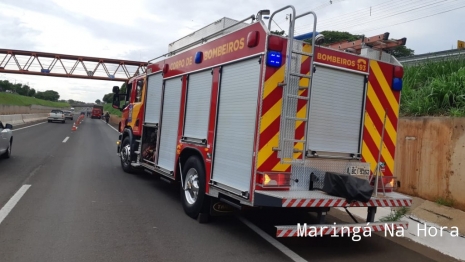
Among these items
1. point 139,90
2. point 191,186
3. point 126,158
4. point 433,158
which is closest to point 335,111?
point 191,186

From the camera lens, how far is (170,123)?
827cm

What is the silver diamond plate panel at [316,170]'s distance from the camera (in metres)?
5.56

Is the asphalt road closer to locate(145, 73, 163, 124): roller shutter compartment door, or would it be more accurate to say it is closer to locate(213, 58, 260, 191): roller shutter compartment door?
Result: locate(213, 58, 260, 191): roller shutter compartment door

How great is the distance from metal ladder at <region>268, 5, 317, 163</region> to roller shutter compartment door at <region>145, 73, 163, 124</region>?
13.8 ft

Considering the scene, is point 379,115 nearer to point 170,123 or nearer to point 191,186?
point 191,186

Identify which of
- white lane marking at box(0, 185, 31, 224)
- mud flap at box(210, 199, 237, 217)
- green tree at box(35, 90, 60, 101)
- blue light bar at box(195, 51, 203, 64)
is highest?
green tree at box(35, 90, 60, 101)

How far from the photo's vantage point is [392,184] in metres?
6.35

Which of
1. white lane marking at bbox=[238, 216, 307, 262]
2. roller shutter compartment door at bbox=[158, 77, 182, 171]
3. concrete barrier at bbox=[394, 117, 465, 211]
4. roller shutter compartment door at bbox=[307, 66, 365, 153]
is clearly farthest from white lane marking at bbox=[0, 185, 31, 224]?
concrete barrier at bbox=[394, 117, 465, 211]

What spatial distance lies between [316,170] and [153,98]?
501 cm

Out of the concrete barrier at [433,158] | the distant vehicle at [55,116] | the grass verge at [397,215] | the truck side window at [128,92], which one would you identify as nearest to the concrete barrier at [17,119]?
the distant vehicle at [55,116]

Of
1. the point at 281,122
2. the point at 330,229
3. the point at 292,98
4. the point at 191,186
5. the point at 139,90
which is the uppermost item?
the point at 139,90

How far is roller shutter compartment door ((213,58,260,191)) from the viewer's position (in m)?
5.52

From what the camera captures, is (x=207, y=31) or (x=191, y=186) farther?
(x=207, y=31)

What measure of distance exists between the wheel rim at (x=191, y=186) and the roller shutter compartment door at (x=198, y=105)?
24.9 inches
